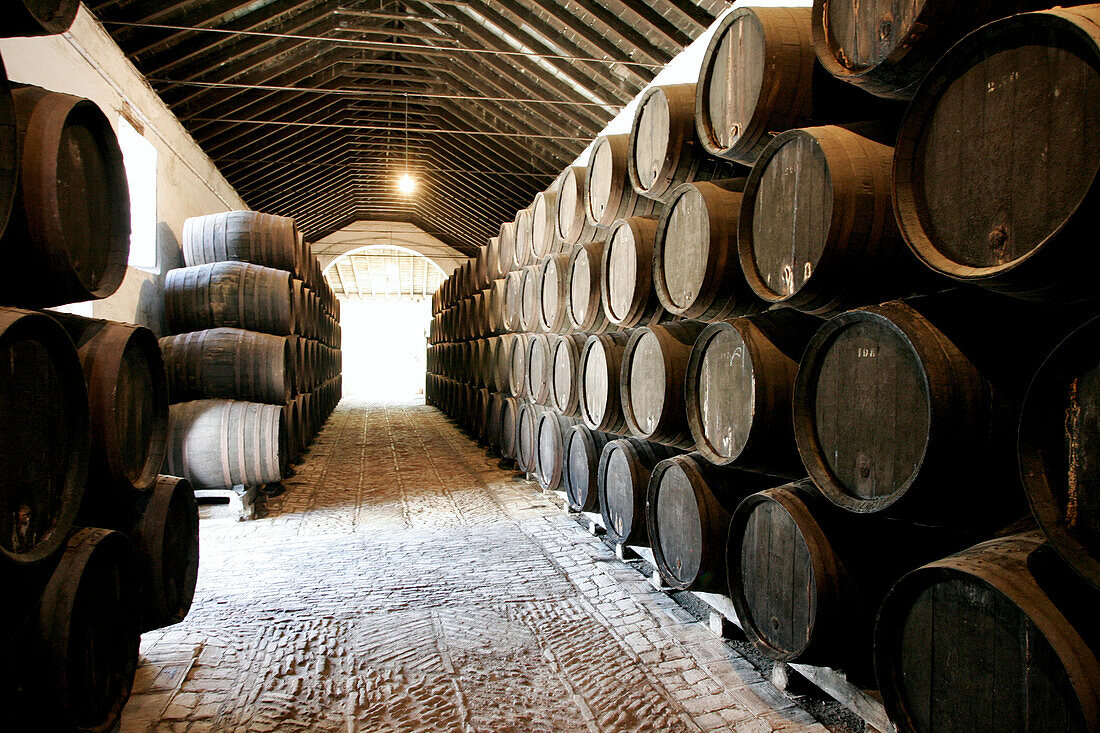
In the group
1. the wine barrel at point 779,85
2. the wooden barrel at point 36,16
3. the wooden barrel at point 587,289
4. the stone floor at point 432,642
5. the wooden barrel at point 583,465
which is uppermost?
the wine barrel at point 779,85

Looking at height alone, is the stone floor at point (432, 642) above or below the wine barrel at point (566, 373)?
below

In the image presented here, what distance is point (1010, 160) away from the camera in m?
1.67

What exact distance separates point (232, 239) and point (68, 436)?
18.0ft

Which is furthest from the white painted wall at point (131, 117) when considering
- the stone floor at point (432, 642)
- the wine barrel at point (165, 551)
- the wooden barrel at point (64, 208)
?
the wine barrel at point (165, 551)

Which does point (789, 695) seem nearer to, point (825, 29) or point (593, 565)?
point (593, 565)

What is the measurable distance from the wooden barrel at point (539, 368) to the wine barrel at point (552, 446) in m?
0.22

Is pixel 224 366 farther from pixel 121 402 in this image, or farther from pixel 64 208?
pixel 64 208

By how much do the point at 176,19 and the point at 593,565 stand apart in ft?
25.9

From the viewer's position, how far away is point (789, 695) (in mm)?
2846

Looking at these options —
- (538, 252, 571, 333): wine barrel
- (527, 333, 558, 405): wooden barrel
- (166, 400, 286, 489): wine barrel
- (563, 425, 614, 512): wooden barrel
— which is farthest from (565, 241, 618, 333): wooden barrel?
(166, 400, 286, 489): wine barrel

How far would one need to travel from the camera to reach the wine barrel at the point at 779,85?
281 cm

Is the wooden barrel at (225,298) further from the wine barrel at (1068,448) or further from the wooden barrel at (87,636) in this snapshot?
the wine barrel at (1068,448)

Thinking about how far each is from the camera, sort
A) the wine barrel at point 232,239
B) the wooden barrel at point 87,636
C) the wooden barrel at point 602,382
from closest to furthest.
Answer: the wooden barrel at point 87,636 → the wooden barrel at point 602,382 → the wine barrel at point 232,239

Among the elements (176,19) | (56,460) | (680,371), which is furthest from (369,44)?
(56,460)
